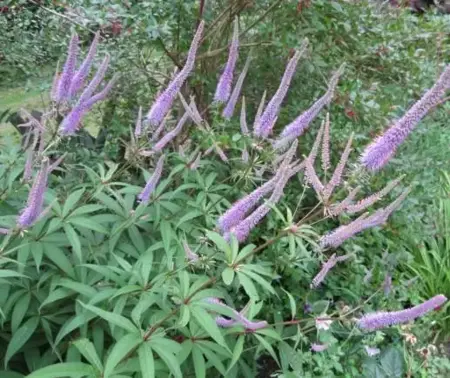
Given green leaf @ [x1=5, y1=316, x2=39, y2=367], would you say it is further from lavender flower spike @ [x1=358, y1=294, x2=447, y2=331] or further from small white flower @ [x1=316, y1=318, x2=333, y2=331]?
lavender flower spike @ [x1=358, y1=294, x2=447, y2=331]

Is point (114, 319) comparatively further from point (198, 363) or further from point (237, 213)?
point (237, 213)

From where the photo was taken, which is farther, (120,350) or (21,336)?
(21,336)

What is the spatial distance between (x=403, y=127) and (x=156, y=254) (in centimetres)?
138

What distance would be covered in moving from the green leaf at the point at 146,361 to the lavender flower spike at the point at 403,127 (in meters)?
0.99

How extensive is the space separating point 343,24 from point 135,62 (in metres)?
1.52

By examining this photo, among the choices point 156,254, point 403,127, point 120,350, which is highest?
point 403,127

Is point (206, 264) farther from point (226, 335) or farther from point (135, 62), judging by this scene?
point (135, 62)

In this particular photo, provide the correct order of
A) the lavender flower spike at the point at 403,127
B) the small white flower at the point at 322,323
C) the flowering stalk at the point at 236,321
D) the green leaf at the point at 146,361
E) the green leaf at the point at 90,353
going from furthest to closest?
the small white flower at the point at 322,323
the flowering stalk at the point at 236,321
the green leaf at the point at 90,353
the green leaf at the point at 146,361
the lavender flower spike at the point at 403,127

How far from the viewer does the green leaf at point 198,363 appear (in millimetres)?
2117

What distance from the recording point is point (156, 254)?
106 inches

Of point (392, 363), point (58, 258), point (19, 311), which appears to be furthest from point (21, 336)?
point (392, 363)

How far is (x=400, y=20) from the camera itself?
418 cm

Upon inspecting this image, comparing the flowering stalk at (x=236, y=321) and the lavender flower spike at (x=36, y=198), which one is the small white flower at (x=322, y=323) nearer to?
the flowering stalk at (x=236, y=321)

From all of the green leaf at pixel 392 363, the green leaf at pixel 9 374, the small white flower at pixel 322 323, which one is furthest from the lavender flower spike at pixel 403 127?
the green leaf at pixel 392 363
